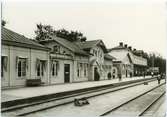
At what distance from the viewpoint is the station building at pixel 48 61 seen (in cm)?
1771

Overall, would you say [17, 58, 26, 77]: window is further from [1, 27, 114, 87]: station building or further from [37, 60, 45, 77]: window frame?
[37, 60, 45, 77]: window frame

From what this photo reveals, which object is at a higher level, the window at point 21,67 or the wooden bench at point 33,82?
the window at point 21,67

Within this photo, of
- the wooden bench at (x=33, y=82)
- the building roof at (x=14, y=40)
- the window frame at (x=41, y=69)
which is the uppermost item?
the building roof at (x=14, y=40)

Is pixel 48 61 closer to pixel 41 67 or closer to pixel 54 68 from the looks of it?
pixel 41 67

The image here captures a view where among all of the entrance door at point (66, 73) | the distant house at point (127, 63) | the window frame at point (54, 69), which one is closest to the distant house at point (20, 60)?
the window frame at point (54, 69)

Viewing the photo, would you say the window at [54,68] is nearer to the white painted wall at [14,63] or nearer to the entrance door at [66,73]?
the entrance door at [66,73]

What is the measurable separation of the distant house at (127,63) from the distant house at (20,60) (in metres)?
24.4

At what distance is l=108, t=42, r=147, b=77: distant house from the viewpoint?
4572 cm

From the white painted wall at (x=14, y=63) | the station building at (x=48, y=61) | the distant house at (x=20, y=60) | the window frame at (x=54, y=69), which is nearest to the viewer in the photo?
the distant house at (x=20, y=60)

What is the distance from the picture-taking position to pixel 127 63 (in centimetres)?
4719

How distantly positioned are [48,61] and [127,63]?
2629cm

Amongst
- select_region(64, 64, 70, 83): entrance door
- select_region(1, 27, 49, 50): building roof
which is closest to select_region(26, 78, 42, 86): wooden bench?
select_region(1, 27, 49, 50): building roof

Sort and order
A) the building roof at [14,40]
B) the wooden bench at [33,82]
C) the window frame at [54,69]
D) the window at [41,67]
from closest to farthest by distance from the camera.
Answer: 1. the building roof at [14,40]
2. the wooden bench at [33,82]
3. the window at [41,67]
4. the window frame at [54,69]

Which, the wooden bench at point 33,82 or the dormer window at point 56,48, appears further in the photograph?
the dormer window at point 56,48
